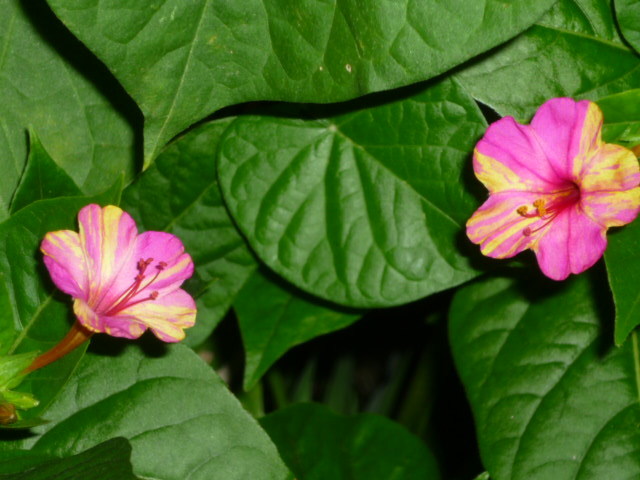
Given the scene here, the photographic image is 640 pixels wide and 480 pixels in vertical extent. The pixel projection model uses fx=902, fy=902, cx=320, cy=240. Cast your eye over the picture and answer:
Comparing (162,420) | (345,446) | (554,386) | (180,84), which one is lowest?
Result: (345,446)

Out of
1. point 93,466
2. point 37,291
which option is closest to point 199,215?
point 37,291

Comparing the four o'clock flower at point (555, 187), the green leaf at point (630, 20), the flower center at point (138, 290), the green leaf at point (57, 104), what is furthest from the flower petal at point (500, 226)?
the green leaf at point (57, 104)

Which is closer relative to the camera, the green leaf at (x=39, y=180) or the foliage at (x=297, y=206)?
the foliage at (x=297, y=206)

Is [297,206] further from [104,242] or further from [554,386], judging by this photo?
[554,386]

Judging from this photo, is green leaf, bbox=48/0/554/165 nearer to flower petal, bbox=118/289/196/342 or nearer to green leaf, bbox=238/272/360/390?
flower petal, bbox=118/289/196/342

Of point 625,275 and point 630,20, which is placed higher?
point 630,20

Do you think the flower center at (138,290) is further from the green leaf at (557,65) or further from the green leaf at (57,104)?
the green leaf at (557,65)

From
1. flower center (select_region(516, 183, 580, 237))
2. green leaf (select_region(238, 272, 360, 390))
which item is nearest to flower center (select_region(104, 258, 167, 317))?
green leaf (select_region(238, 272, 360, 390))
